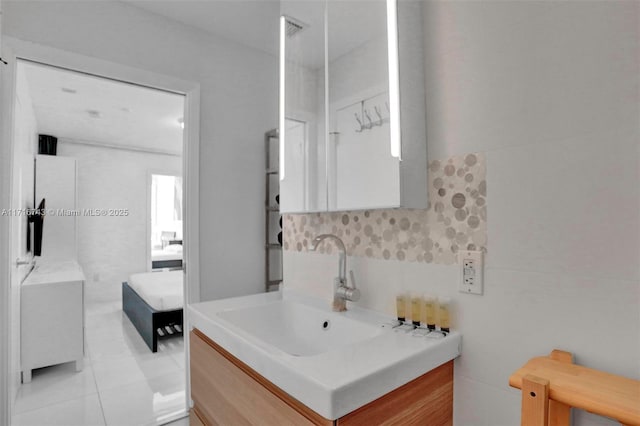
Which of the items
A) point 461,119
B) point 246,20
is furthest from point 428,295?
point 246,20

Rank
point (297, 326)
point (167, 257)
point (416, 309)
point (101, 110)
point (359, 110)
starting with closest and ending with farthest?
point (416, 309), point (359, 110), point (297, 326), point (101, 110), point (167, 257)

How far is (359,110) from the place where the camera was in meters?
1.30

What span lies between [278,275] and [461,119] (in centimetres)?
199

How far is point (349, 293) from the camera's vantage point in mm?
1325

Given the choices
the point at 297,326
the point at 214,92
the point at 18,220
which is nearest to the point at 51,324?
the point at 18,220

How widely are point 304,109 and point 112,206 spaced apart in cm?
509

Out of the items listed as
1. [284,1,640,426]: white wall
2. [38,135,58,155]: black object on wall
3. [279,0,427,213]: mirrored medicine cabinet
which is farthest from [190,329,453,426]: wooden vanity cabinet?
[38,135,58,155]: black object on wall

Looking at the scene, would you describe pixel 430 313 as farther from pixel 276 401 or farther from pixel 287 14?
pixel 287 14

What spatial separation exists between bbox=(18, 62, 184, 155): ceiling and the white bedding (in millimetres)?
1920

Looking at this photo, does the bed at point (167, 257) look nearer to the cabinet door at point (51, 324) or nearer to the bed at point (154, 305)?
the bed at point (154, 305)

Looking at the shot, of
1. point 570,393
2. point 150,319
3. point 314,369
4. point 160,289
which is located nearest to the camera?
point 570,393

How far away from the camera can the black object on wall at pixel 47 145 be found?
14.9 ft

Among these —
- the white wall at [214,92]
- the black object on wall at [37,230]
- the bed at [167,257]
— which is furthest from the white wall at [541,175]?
the bed at [167,257]

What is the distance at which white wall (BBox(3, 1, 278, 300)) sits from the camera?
5.96ft
